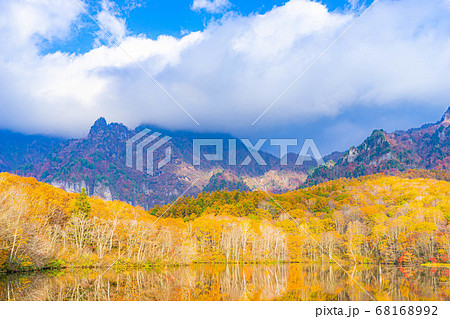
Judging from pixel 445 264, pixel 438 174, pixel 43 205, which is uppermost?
pixel 438 174

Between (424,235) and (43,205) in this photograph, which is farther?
(424,235)

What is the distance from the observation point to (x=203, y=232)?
7156 cm

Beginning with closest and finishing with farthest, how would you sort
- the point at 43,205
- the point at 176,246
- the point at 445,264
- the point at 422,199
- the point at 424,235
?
1. the point at 43,205
2. the point at 176,246
3. the point at 445,264
4. the point at 424,235
5. the point at 422,199

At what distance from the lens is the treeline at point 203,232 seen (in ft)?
115

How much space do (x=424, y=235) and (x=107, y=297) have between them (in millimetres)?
65160

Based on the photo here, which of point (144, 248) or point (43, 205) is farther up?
point (43, 205)

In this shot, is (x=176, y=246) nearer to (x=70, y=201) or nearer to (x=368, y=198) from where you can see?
(x=70, y=201)

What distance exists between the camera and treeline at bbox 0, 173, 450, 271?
1378 inches

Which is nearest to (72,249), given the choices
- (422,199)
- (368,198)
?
(422,199)

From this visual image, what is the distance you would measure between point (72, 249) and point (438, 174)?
204872 millimetres
